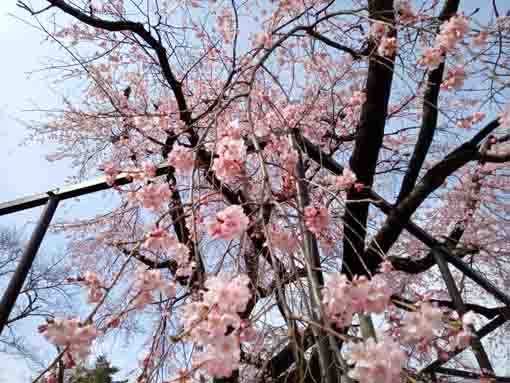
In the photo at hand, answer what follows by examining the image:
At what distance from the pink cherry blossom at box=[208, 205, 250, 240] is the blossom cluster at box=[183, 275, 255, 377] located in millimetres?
185

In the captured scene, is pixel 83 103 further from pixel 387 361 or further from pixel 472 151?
pixel 387 361

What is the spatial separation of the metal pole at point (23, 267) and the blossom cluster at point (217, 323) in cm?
94

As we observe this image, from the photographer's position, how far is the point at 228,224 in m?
0.94

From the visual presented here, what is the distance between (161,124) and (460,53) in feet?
6.46

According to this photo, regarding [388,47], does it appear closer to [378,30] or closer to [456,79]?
[378,30]

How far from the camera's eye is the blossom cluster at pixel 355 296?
79 cm

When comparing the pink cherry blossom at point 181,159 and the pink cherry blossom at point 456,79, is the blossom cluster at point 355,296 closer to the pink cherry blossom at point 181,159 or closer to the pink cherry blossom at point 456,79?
the pink cherry blossom at point 181,159

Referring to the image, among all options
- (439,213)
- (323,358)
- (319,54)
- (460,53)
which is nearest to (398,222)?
(460,53)

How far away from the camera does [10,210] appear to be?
1861 mm

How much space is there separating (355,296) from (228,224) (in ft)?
1.15

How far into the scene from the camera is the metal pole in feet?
4.36

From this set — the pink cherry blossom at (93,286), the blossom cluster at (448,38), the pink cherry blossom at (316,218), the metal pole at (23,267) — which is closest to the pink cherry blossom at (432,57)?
the blossom cluster at (448,38)

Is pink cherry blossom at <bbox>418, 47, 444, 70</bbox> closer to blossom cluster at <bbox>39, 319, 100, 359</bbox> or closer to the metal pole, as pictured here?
blossom cluster at <bbox>39, 319, 100, 359</bbox>

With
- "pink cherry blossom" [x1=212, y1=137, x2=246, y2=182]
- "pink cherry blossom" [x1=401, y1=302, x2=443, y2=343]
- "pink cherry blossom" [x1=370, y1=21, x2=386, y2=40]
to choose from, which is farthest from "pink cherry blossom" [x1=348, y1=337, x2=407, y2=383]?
"pink cherry blossom" [x1=370, y1=21, x2=386, y2=40]
